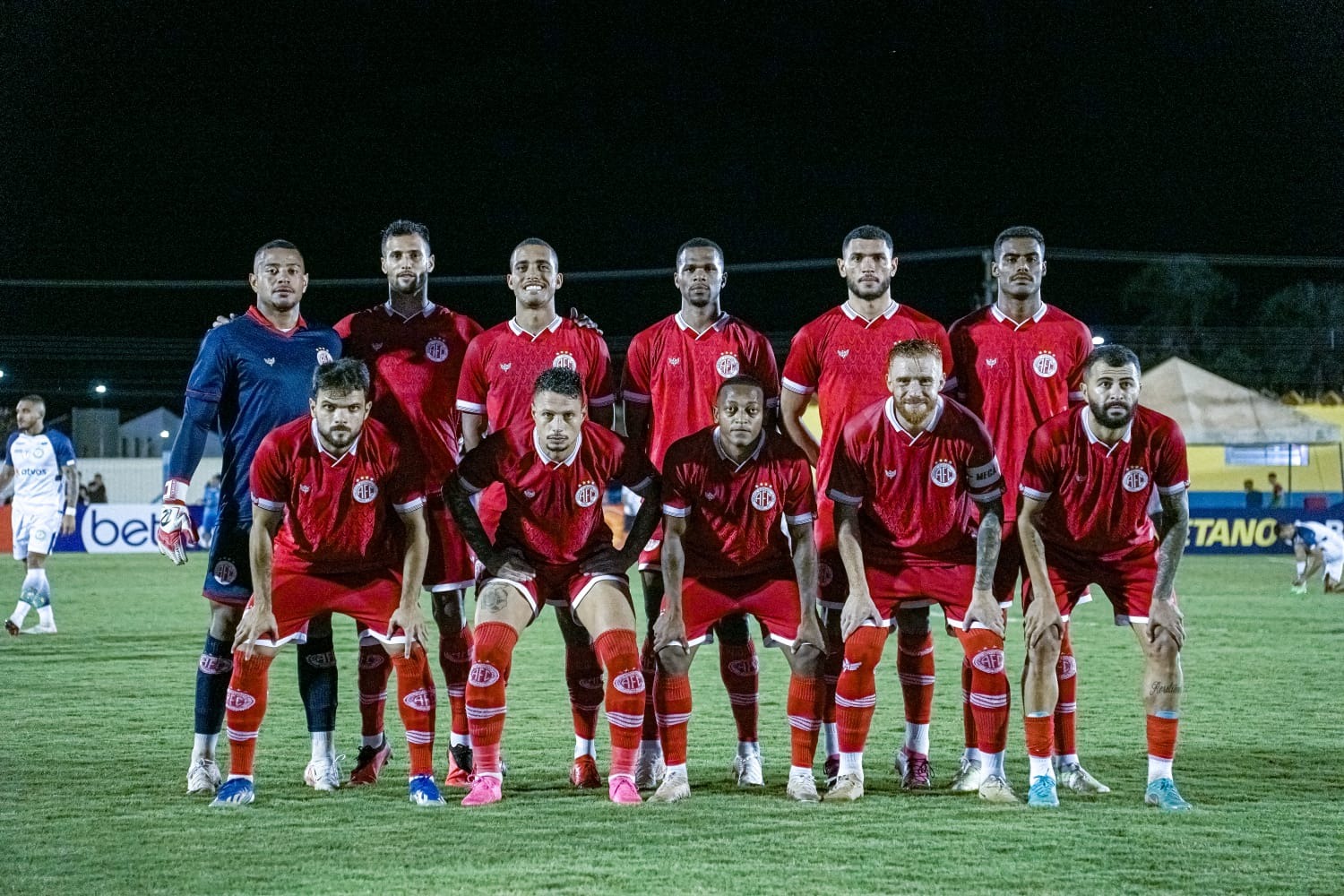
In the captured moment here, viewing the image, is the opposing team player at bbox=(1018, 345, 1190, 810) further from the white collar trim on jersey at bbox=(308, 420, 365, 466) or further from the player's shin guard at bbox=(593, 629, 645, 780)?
the white collar trim on jersey at bbox=(308, 420, 365, 466)

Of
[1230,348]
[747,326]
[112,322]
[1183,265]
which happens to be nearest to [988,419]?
[747,326]

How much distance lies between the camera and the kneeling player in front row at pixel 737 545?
232 inches

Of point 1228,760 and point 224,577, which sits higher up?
point 224,577

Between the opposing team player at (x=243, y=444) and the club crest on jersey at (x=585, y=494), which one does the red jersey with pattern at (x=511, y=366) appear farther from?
the opposing team player at (x=243, y=444)

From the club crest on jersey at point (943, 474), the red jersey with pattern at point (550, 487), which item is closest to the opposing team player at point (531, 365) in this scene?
the red jersey with pattern at point (550, 487)

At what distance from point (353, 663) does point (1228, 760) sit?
6481 mm

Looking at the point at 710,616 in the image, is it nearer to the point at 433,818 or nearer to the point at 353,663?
the point at 433,818

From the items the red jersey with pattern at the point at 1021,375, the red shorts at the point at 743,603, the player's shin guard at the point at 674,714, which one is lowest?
the player's shin guard at the point at 674,714

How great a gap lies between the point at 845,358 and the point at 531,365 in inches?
56.7

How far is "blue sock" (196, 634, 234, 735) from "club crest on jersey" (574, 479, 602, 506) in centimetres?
167

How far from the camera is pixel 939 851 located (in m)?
4.80

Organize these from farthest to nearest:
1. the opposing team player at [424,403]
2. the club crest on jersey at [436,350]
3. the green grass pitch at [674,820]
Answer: the club crest on jersey at [436,350] < the opposing team player at [424,403] < the green grass pitch at [674,820]

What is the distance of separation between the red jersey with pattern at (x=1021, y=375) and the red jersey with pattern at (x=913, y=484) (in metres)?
0.45

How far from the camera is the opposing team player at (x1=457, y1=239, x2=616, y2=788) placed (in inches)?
252
